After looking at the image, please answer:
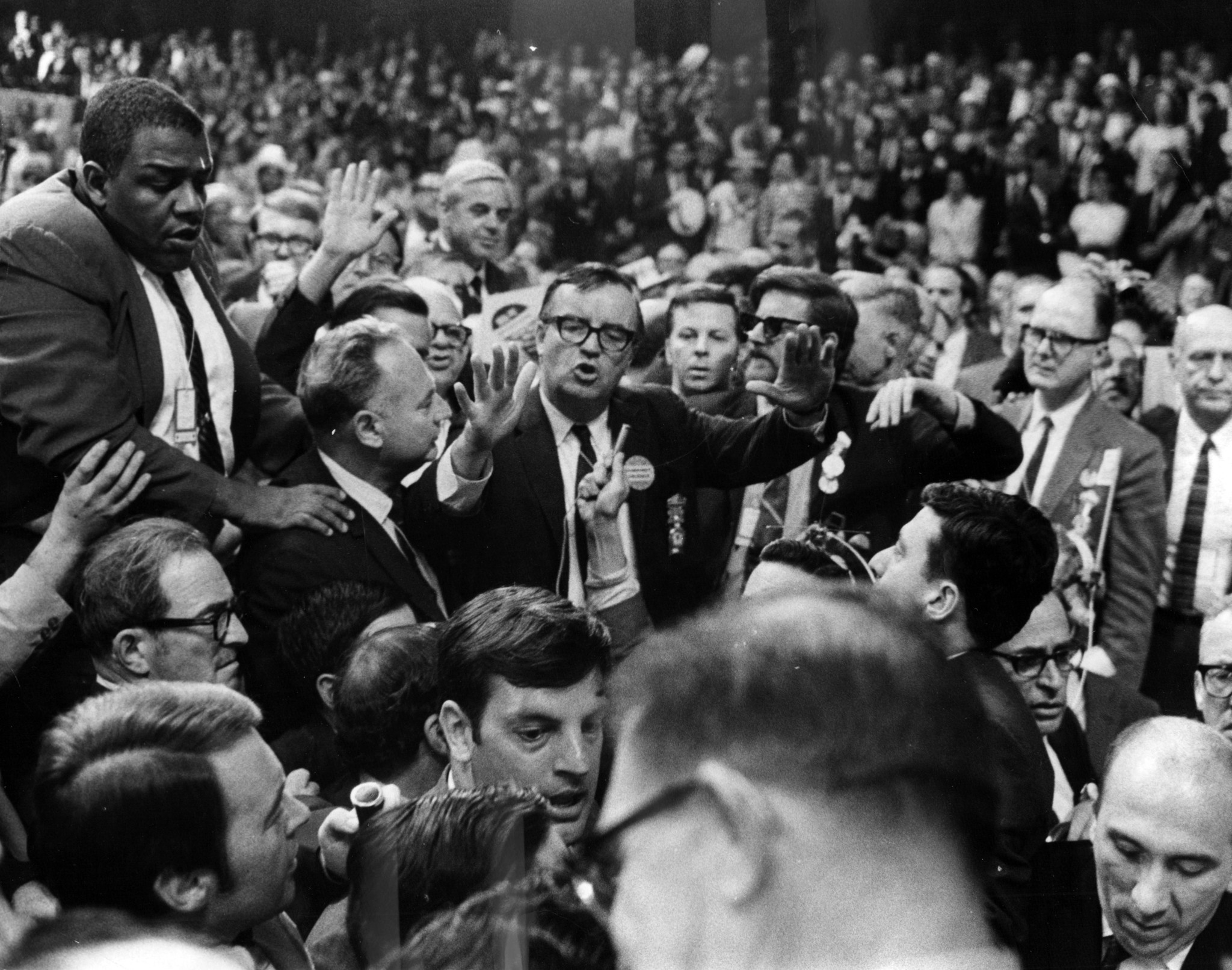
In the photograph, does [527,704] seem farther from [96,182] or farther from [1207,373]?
[1207,373]

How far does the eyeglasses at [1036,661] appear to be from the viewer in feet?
7.27

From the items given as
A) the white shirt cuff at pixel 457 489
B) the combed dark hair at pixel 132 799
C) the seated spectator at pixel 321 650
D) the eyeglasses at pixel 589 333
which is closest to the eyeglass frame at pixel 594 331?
the eyeglasses at pixel 589 333

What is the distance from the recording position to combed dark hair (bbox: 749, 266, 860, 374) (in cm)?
248

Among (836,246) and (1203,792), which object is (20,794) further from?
(836,246)

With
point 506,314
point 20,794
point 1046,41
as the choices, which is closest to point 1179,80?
point 1046,41

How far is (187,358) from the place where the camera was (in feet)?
7.14

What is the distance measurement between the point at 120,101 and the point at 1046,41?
4.11 metres

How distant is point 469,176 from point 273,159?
8.44 ft

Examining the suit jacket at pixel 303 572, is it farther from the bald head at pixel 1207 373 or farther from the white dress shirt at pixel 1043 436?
the bald head at pixel 1207 373

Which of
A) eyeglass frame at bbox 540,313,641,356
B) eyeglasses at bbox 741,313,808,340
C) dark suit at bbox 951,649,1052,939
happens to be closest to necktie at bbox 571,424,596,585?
eyeglass frame at bbox 540,313,641,356

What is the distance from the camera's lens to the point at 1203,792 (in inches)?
69.0

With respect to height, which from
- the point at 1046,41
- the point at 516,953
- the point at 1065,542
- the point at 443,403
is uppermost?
the point at 1046,41

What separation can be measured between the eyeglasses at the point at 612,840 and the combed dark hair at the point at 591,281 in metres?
1.45

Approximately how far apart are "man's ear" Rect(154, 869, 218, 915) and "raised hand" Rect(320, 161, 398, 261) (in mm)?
1384
